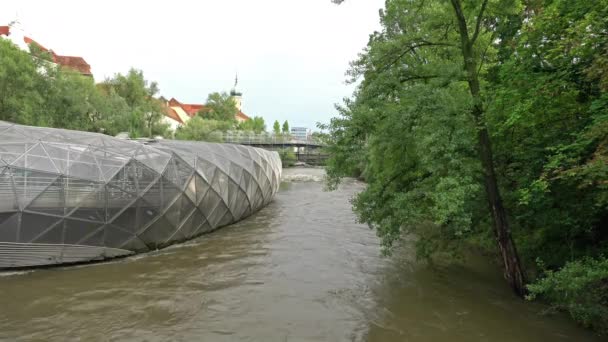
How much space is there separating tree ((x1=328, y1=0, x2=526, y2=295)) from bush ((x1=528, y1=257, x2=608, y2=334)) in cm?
141

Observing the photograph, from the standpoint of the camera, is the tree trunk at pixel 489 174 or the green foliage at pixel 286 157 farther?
the green foliage at pixel 286 157

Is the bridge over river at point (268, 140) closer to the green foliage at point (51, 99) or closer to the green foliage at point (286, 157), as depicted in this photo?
the green foliage at point (286, 157)

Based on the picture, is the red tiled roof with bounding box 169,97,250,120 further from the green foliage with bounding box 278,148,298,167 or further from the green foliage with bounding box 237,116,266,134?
the green foliage with bounding box 278,148,298,167

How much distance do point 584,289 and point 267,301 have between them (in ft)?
23.3

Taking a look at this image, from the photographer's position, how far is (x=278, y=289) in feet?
29.6

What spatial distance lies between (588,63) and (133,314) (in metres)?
10.8

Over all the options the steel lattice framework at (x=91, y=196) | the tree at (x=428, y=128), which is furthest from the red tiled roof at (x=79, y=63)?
the tree at (x=428, y=128)

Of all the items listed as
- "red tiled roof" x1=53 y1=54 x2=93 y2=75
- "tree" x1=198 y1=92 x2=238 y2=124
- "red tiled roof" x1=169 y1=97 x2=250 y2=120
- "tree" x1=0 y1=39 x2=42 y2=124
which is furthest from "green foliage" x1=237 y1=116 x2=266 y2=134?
"tree" x1=0 y1=39 x2=42 y2=124

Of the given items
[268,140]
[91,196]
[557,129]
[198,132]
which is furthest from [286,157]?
[557,129]

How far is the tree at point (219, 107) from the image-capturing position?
71438 millimetres

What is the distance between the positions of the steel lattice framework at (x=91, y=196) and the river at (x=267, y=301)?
73 centimetres

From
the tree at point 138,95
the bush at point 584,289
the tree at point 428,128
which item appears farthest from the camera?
the tree at point 138,95

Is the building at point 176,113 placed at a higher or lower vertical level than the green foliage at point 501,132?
higher

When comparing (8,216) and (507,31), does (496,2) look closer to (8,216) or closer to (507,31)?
(507,31)
